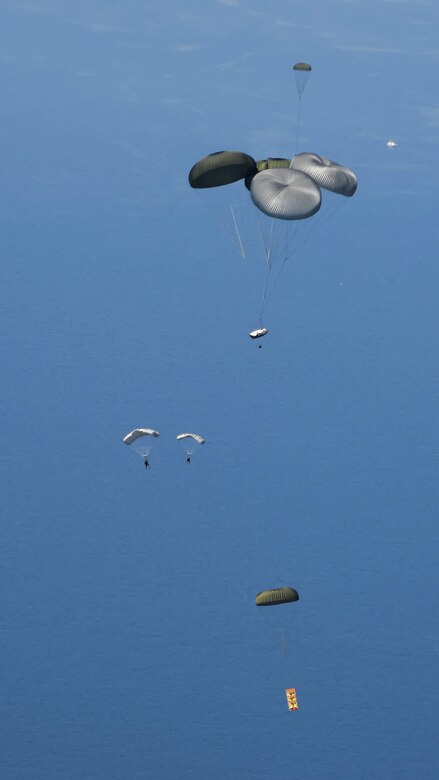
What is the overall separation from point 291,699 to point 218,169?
2253 cm

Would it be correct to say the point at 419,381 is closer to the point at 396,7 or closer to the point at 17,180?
the point at 17,180

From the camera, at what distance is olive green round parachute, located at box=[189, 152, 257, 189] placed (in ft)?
193

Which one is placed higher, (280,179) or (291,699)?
(280,179)

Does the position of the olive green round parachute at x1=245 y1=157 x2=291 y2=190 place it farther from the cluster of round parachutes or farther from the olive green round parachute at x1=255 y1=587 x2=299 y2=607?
the olive green round parachute at x1=255 y1=587 x2=299 y2=607

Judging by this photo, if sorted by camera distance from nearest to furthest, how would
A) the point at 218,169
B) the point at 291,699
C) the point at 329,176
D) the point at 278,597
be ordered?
1. the point at 278,597
2. the point at 291,699
3. the point at 218,169
4. the point at 329,176

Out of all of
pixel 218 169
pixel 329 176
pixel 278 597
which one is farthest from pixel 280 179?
pixel 278 597

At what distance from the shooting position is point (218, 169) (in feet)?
194

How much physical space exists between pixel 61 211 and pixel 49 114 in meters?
18.1

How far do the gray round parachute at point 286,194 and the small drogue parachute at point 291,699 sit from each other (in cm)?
1975

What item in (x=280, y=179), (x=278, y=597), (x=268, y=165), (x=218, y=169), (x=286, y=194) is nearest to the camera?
(x=278, y=597)

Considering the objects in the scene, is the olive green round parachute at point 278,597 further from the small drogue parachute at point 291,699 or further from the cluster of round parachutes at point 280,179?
the cluster of round parachutes at point 280,179

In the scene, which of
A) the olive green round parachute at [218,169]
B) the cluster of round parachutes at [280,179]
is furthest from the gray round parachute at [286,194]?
the olive green round parachute at [218,169]

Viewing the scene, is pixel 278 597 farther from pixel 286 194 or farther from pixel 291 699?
pixel 286 194

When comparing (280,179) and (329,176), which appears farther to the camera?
(329,176)
